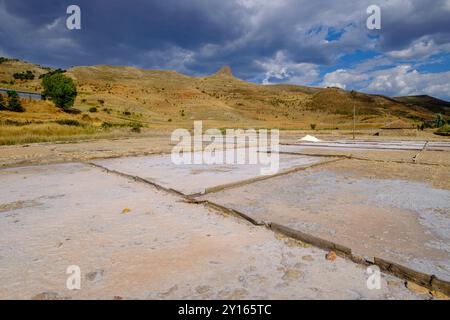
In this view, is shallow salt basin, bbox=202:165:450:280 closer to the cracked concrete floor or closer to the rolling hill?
the cracked concrete floor

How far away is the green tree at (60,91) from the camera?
3688 centimetres

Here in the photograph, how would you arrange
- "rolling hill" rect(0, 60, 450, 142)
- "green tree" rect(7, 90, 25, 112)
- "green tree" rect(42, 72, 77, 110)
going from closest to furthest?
"green tree" rect(7, 90, 25, 112) → "green tree" rect(42, 72, 77, 110) → "rolling hill" rect(0, 60, 450, 142)

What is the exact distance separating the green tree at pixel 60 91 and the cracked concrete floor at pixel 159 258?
3730 cm

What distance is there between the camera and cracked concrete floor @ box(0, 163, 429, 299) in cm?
238

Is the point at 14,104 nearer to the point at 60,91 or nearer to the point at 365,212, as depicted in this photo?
the point at 60,91

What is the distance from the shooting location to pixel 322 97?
76.3 m

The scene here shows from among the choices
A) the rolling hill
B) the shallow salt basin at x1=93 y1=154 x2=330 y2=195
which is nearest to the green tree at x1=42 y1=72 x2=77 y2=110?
the rolling hill

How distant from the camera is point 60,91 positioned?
36.9 meters

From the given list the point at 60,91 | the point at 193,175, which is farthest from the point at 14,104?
the point at 193,175

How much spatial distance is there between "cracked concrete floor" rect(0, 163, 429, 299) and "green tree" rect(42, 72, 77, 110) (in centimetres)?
3730

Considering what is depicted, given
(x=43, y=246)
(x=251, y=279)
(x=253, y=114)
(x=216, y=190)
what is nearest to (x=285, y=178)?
(x=216, y=190)

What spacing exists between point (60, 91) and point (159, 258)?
134 feet

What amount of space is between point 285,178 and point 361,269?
455cm
